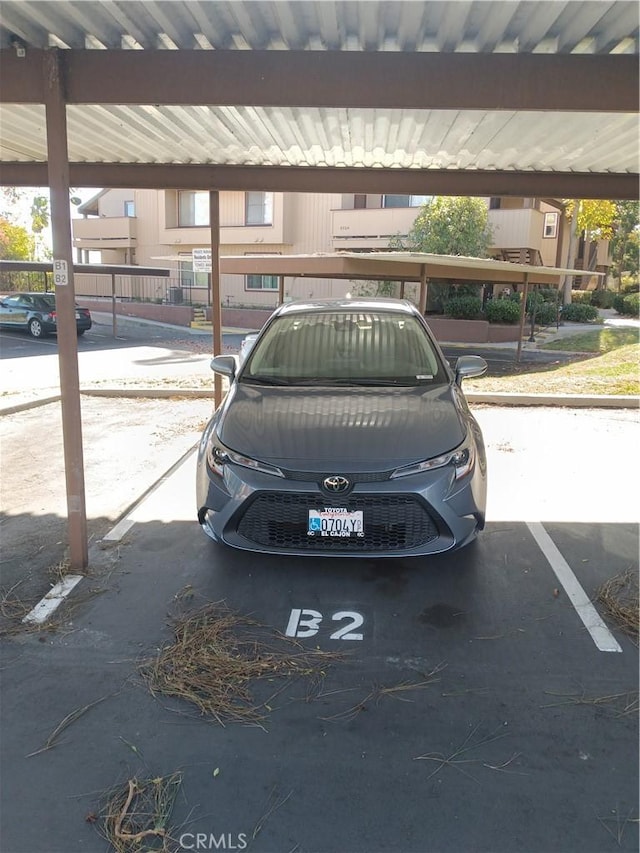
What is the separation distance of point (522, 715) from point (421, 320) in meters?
3.30

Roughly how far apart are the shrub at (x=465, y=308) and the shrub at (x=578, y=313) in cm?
615

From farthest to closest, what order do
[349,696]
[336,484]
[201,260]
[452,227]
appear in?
[452,227], [201,260], [336,484], [349,696]

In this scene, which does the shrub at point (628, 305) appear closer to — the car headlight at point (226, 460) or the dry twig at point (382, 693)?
the car headlight at point (226, 460)

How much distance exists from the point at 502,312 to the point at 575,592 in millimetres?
19083

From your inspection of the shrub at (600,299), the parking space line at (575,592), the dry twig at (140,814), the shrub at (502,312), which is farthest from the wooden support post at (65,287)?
the shrub at (600,299)

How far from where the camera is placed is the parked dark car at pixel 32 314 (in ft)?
70.9

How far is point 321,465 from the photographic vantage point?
355cm

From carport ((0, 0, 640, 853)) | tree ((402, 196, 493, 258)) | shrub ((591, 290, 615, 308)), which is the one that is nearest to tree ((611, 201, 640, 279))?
shrub ((591, 290, 615, 308))

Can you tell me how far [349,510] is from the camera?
3.54 metres

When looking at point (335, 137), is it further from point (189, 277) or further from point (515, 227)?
point (189, 277)

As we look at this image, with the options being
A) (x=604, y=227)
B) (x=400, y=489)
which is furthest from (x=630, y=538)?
(x=604, y=227)

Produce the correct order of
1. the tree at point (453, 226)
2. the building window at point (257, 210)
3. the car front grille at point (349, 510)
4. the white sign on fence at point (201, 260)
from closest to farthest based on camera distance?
1. the car front grille at point (349, 510)
2. the white sign on fence at point (201, 260)
3. the tree at point (453, 226)
4. the building window at point (257, 210)

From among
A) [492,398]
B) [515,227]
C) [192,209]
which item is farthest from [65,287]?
[192,209]

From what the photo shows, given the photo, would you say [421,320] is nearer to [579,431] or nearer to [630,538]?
[630,538]
